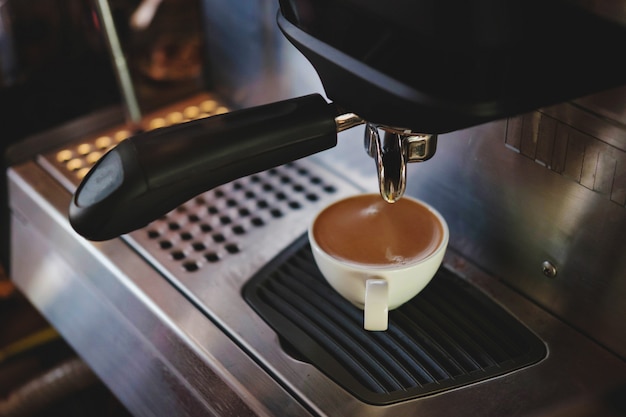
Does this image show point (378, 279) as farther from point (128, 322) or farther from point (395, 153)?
point (128, 322)

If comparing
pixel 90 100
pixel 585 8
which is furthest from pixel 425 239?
pixel 90 100

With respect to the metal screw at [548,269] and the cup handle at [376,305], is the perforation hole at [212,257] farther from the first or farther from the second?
the metal screw at [548,269]

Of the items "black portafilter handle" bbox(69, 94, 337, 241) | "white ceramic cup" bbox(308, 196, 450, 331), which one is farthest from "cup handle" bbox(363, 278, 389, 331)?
"black portafilter handle" bbox(69, 94, 337, 241)

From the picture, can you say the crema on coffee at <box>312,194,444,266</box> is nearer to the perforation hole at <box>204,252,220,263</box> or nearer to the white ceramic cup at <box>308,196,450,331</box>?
the white ceramic cup at <box>308,196,450,331</box>

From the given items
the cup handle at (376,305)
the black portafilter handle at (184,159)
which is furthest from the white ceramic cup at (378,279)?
the black portafilter handle at (184,159)

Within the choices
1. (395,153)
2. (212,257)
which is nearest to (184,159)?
(395,153)

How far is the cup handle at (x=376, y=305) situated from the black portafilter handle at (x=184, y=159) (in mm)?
122

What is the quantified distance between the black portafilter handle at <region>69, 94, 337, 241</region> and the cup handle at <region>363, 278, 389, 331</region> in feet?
0.40

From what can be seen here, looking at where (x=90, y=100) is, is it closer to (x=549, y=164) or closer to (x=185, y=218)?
(x=185, y=218)

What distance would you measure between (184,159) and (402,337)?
0.77 ft

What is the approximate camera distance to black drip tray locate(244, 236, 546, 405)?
0.53 metres

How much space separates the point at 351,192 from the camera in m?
0.73

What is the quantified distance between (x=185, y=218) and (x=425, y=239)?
26 cm

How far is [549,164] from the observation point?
0.54 meters
